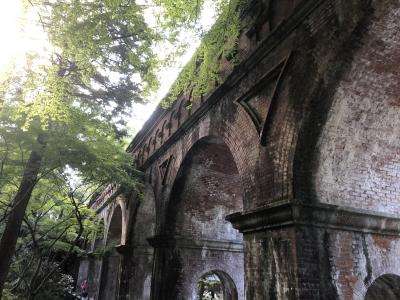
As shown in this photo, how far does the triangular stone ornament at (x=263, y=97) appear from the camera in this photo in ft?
17.8

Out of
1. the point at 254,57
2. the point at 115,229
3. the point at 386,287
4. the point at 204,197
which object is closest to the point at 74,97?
the point at 204,197

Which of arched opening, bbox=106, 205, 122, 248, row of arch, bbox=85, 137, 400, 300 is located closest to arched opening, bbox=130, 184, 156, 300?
row of arch, bbox=85, 137, 400, 300

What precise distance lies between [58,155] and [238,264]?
6.27 metres

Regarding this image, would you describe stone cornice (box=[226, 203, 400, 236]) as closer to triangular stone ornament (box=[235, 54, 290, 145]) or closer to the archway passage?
triangular stone ornament (box=[235, 54, 290, 145])

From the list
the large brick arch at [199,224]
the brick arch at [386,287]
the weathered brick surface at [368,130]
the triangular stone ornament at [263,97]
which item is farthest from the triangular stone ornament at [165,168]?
the brick arch at [386,287]

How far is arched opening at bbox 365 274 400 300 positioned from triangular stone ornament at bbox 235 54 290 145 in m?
2.89

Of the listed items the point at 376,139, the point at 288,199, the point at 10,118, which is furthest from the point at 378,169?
the point at 10,118

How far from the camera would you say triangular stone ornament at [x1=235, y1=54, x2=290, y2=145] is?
17.8 ft

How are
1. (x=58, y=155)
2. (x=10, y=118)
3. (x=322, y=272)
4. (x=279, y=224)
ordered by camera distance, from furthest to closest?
(x=58, y=155) < (x=10, y=118) < (x=279, y=224) < (x=322, y=272)

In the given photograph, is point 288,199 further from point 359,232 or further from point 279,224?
point 359,232

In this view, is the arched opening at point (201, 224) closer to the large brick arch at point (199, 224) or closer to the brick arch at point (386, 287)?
the large brick arch at point (199, 224)

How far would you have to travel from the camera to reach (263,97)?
5883 mm

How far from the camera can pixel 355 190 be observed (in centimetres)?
525

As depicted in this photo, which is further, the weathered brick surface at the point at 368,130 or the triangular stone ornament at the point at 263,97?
the triangular stone ornament at the point at 263,97
